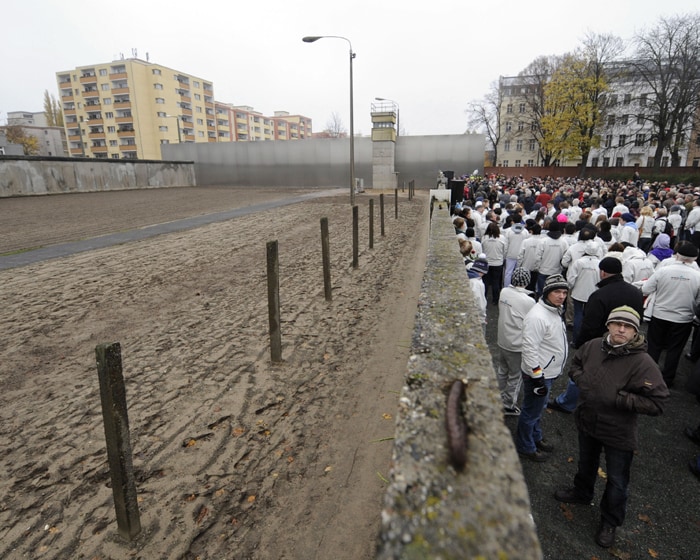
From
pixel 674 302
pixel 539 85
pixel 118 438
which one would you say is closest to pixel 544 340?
pixel 674 302

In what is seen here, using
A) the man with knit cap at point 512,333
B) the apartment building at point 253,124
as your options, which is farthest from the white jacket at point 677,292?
→ the apartment building at point 253,124

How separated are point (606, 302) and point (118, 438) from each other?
493 cm

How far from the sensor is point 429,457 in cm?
159

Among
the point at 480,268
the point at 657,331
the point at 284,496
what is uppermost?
the point at 480,268

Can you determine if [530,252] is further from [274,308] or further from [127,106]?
[127,106]

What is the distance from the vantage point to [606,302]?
459cm

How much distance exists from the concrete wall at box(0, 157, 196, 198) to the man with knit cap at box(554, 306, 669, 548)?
34.7 meters

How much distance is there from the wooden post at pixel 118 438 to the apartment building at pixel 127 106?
241ft

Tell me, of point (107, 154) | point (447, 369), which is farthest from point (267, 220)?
point (107, 154)

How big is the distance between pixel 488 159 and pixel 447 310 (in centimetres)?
8112

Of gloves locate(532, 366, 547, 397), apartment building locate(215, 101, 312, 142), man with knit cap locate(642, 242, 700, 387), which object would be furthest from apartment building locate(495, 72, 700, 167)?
gloves locate(532, 366, 547, 397)

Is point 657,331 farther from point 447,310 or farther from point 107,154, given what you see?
point 107,154

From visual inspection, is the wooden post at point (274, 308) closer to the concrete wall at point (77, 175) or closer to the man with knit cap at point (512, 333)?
the man with knit cap at point (512, 333)

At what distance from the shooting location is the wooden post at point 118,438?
269 cm
